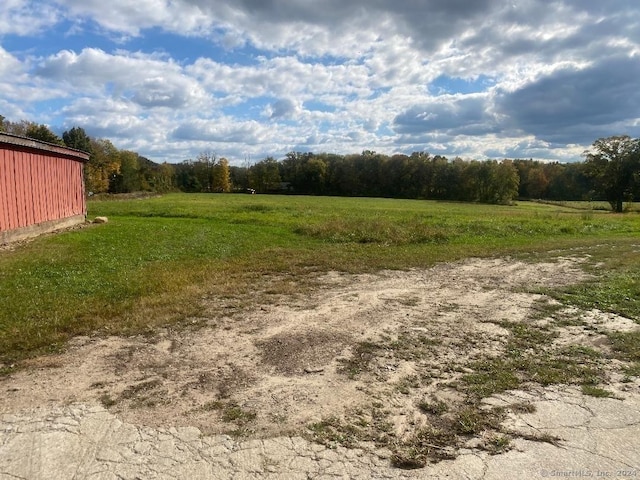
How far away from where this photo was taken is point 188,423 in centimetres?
425

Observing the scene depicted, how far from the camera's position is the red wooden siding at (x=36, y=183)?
1499 cm

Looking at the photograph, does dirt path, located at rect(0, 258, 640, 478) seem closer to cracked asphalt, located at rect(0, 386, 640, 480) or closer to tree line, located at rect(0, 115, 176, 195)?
cracked asphalt, located at rect(0, 386, 640, 480)

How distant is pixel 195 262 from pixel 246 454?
9.30 metres

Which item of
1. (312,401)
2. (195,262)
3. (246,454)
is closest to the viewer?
(246,454)

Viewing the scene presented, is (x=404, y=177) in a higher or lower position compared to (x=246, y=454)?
higher

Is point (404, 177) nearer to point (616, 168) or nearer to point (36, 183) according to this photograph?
point (616, 168)

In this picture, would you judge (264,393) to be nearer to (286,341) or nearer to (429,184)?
(286,341)

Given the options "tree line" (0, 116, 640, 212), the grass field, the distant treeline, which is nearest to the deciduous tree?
"tree line" (0, 116, 640, 212)

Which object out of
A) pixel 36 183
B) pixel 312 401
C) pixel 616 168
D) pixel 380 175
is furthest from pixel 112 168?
pixel 312 401

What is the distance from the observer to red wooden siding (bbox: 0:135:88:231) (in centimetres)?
1499

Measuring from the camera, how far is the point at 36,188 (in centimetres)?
1723

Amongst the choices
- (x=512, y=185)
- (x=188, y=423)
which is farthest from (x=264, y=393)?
(x=512, y=185)

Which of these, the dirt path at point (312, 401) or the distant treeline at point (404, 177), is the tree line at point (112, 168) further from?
the dirt path at point (312, 401)

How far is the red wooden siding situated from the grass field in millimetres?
1154
